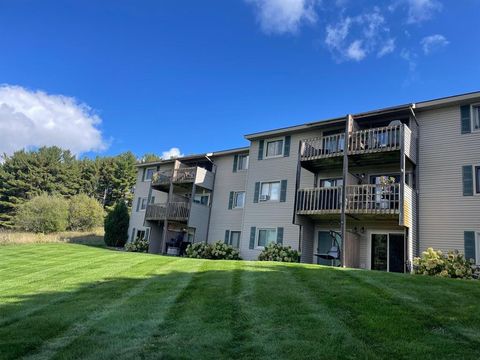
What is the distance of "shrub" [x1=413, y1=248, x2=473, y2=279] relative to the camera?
1425 cm

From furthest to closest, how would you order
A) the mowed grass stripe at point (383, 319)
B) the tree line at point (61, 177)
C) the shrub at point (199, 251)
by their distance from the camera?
the tree line at point (61, 177) < the shrub at point (199, 251) < the mowed grass stripe at point (383, 319)

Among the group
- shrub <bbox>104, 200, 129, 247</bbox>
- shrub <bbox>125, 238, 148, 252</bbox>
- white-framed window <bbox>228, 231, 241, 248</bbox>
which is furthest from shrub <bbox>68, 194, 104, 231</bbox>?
white-framed window <bbox>228, 231, 241, 248</bbox>

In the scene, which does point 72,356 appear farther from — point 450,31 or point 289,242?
point 450,31

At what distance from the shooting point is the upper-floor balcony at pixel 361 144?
16.8 meters

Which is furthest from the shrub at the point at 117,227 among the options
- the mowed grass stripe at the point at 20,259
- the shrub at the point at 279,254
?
the shrub at the point at 279,254

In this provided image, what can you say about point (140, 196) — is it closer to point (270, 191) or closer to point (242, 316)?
point (270, 191)

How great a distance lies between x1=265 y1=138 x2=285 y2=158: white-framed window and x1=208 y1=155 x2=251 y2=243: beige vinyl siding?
9.39 ft

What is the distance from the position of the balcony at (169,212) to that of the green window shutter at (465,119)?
16.9 metres

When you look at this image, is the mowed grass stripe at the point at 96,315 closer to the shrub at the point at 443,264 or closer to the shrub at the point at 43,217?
the shrub at the point at 443,264

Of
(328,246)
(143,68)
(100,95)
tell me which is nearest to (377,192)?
(328,246)

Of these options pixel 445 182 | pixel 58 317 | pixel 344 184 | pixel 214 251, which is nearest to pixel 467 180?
pixel 445 182

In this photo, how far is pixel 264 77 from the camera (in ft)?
79.2

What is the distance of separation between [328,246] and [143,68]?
16592mm

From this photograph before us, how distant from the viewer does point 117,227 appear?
32.8 metres
